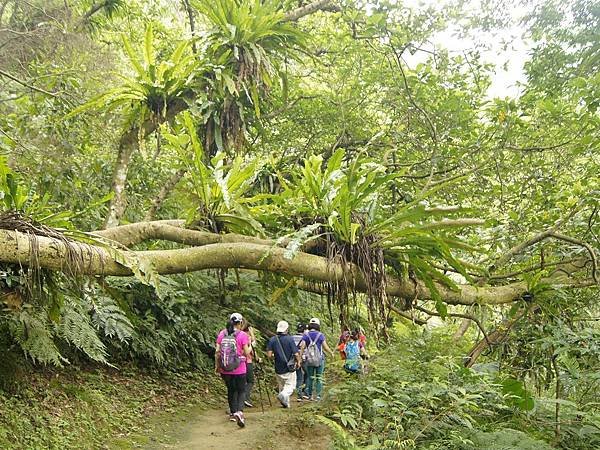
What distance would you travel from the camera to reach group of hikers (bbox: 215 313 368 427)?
5.58 metres

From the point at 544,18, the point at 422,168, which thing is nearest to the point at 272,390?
the point at 422,168

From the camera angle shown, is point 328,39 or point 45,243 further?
point 328,39

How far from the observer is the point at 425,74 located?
5.66 meters

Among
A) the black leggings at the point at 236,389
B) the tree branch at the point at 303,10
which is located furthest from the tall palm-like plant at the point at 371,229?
the tree branch at the point at 303,10

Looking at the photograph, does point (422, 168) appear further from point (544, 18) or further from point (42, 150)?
point (42, 150)

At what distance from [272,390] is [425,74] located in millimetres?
5340

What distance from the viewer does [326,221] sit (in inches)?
134

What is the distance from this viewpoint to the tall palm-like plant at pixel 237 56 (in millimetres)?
5305

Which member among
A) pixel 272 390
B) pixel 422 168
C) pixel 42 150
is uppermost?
→ pixel 422 168

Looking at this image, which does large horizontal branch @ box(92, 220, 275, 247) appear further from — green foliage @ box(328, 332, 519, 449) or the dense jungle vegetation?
green foliage @ box(328, 332, 519, 449)

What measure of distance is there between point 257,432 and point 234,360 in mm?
825

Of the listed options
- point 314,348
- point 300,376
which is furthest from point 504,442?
point 300,376

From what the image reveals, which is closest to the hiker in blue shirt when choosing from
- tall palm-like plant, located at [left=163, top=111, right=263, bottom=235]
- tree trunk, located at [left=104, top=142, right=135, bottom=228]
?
tree trunk, located at [left=104, top=142, right=135, bottom=228]

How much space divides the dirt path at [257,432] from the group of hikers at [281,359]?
7.7 inches
